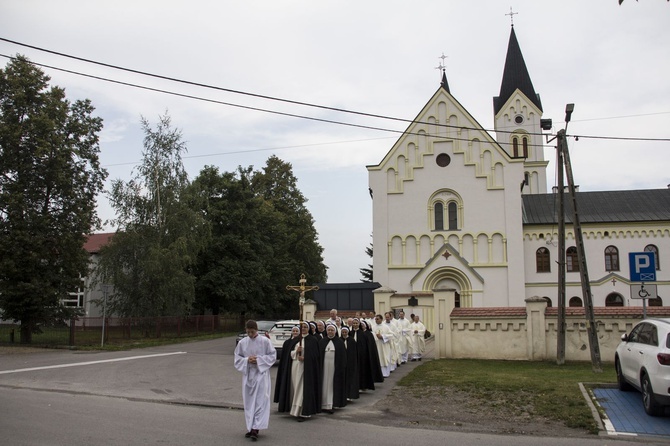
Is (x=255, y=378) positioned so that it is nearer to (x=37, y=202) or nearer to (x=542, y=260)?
(x=37, y=202)

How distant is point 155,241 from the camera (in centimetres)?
3127

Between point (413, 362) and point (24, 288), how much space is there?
17534mm

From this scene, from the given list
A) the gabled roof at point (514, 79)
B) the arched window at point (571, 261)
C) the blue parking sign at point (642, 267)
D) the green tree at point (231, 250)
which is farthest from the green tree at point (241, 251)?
the blue parking sign at point (642, 267)

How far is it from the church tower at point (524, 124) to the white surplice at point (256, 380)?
4358 centimetres

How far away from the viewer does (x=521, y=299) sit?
30875 millimetres

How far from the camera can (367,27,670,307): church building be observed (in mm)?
31781

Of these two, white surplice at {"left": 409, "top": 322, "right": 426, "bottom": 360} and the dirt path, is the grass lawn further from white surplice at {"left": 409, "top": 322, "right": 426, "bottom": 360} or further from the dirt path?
white surplice at {"left": 409, "top": 322, "right": 426, "bottom": 360}

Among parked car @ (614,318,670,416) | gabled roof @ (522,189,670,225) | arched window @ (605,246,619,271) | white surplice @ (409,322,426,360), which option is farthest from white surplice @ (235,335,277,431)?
arched window @ (605,246,619,271)

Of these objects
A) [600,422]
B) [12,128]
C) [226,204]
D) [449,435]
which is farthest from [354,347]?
[226,204]

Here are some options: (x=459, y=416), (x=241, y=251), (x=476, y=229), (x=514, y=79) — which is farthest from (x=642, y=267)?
(x=514, y=79)

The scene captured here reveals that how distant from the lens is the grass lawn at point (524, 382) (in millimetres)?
9633

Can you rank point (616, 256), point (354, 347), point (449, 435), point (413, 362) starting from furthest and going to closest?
point (616, 256), point (413, 362), point (354, 347), point (449, 435)

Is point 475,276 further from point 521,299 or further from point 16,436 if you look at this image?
point 16,436

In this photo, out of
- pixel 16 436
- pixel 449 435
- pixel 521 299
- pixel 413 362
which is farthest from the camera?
pixel 521 299
